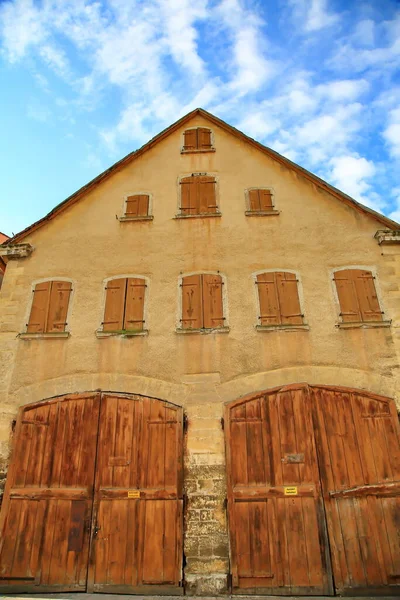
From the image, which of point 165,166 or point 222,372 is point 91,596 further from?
point 165,166

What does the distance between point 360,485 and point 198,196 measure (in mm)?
7469

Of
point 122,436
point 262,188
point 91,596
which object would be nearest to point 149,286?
point 122,436

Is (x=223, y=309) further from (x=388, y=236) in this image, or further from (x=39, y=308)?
(x=388, y=236)

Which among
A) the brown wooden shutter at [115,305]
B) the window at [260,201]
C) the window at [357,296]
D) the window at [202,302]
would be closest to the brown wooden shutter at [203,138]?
the window at [260,201]

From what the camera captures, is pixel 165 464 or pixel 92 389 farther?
pixel 92 389

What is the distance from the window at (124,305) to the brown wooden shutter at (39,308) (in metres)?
1.38

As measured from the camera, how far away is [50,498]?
24.7 feet

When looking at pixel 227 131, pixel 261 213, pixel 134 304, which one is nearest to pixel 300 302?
pixel 261 213

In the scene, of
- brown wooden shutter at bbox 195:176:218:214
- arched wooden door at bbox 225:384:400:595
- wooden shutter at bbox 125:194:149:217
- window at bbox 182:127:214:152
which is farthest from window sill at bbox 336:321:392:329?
window at bbox 182:127:214:152

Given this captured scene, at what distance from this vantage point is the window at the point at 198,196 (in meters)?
10.3

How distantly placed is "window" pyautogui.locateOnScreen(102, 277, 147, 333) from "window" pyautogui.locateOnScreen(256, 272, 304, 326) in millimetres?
2661

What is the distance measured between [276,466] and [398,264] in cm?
534

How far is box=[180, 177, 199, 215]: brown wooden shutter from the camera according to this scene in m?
10.3

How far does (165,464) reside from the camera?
25.0 feet
